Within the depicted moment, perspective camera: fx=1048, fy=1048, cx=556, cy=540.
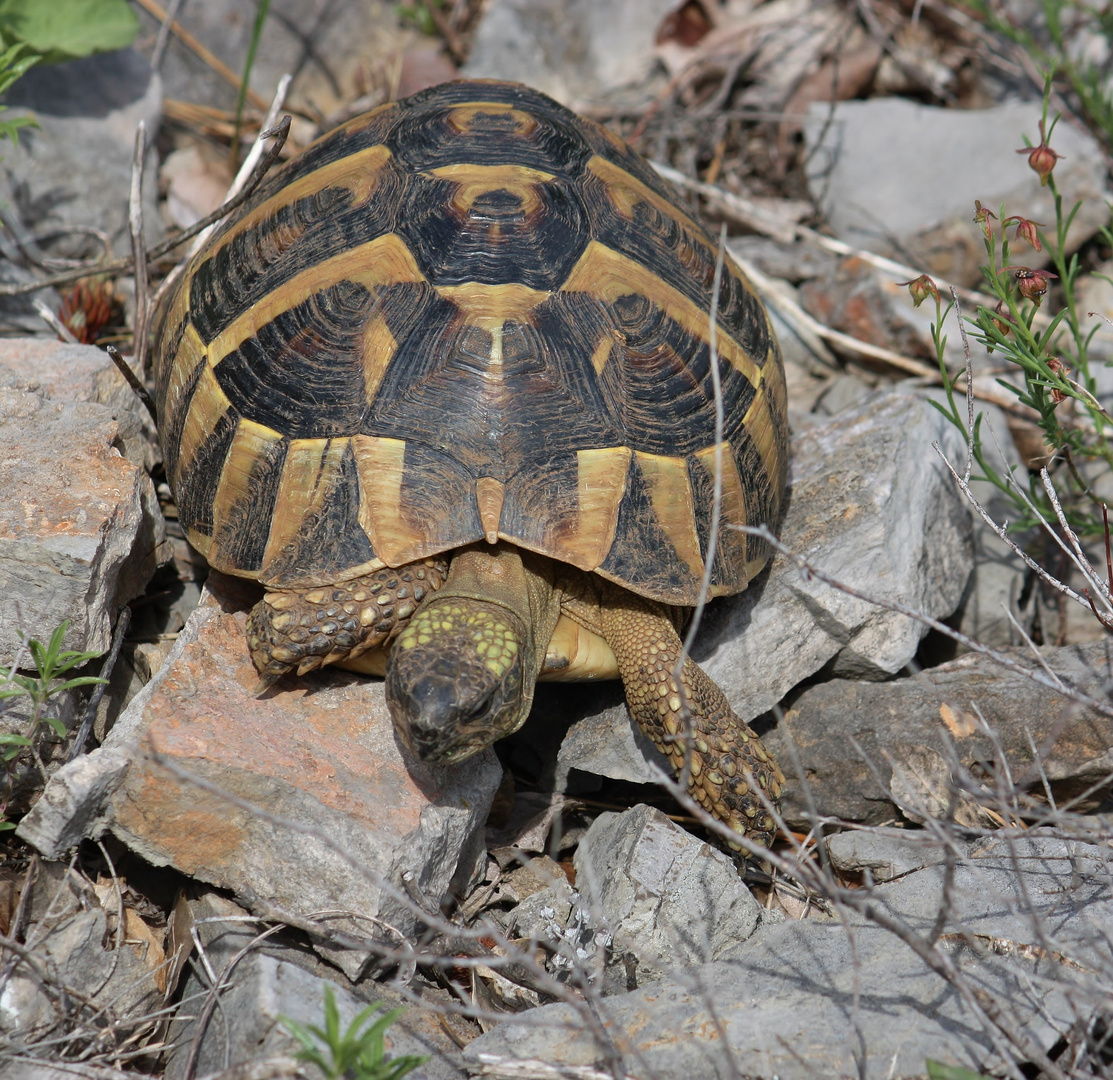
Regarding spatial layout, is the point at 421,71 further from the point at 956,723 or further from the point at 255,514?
the point at 956,723

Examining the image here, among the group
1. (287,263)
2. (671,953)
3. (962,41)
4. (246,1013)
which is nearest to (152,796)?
(246,1013)

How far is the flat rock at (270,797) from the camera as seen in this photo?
2.36 metres

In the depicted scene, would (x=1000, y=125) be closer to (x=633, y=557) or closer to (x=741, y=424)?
(x=741, y=424)

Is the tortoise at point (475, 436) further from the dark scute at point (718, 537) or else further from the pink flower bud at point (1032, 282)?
the pink flower bud at point (1032, 282)

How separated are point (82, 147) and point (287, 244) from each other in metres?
1.88

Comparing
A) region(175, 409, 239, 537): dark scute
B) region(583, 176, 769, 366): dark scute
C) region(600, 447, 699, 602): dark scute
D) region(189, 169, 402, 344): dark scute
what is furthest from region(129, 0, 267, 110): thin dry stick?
region(600, 447, 699, 602): dark scute

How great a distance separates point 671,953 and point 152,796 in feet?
4.12

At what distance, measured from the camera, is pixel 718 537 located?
286 centimetres

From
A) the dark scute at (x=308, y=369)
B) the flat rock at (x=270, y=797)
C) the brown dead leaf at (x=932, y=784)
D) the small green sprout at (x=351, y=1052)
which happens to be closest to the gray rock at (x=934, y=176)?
the brown dead leaf at (x=932, y=784)

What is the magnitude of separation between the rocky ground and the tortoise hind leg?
0.14 metres

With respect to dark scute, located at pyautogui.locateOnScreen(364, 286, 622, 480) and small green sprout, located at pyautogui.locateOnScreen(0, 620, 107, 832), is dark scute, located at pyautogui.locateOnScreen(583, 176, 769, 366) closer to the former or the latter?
dark scute, located at pyautogui.locateOnScreen(364, 286, 622, 480)

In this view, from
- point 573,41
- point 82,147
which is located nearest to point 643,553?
point 82,147

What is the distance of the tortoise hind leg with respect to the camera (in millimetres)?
2559

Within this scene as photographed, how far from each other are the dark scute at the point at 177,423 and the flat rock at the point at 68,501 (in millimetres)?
88
